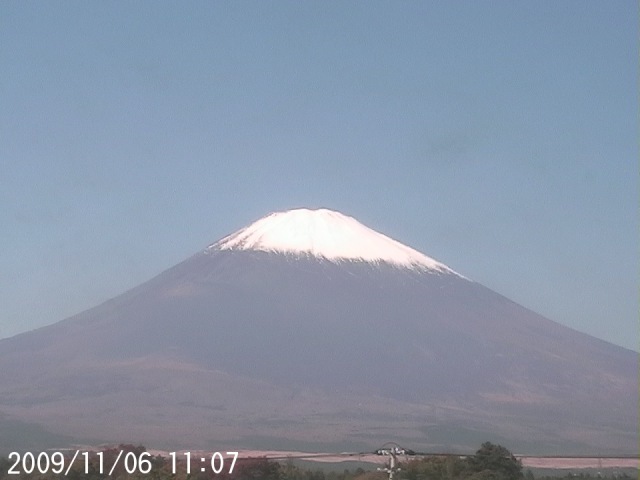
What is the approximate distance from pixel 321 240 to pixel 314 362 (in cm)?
2702

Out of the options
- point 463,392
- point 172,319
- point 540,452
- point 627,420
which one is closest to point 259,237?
point 172,319

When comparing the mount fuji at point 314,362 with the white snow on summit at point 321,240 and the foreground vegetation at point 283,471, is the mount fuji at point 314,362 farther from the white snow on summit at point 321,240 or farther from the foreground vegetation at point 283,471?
the foreground vegetation at point 283,471

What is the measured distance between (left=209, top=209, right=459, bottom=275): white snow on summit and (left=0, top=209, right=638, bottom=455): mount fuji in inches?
7.9

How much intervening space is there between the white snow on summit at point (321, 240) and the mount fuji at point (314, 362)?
0.66 ft

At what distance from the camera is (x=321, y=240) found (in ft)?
535

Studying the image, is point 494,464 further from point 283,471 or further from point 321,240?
point 321,240

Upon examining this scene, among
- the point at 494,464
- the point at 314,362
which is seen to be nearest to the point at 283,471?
the point at 494,464

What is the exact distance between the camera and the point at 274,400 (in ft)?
406

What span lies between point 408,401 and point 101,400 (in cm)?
2615

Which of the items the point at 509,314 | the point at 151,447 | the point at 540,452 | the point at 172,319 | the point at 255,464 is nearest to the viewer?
the point at 255,464

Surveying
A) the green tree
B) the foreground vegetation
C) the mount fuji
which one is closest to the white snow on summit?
the mount fuji

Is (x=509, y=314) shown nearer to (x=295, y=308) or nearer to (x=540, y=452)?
(x=295, y=308)

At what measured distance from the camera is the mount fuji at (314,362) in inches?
4306

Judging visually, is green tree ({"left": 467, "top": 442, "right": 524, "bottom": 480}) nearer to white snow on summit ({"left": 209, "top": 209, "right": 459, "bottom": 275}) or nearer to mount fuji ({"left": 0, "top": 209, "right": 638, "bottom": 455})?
mount fuji ({"left": 0, "top": 209, "right": 638, "bottom": 455})
